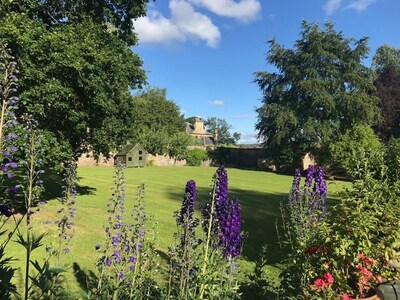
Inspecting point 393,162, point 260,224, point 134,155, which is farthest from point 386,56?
point 393,162

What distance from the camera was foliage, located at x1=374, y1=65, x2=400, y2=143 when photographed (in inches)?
1492

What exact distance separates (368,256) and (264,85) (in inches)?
1593

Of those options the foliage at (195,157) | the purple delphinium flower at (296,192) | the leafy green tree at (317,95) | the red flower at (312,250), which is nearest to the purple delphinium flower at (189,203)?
the red flower at (312,250)

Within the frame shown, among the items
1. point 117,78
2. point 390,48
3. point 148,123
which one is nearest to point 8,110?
point 117,78

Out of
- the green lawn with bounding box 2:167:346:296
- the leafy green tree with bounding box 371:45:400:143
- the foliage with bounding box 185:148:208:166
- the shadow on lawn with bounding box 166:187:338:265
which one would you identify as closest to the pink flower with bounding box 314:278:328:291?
the shadow on lawn with bounding box 166:187:338:265

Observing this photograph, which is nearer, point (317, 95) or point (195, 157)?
point (317, 95)

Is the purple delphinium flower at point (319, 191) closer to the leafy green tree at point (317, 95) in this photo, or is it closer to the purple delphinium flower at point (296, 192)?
the purple delphinium flower at point (296, 192)

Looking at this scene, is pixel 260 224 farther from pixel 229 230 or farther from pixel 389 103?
pixel 389 103

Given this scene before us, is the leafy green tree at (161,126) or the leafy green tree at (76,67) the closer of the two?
the leafy green tree at (76,67)

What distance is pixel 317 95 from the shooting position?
121 ft

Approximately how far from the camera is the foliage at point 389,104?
37.9 m

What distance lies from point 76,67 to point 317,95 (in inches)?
1242

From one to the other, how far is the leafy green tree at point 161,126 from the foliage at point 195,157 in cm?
136

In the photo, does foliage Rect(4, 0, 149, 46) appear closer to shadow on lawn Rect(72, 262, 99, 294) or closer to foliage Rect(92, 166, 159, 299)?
shadow on lawn Rect(72, 262, 99, 294)
